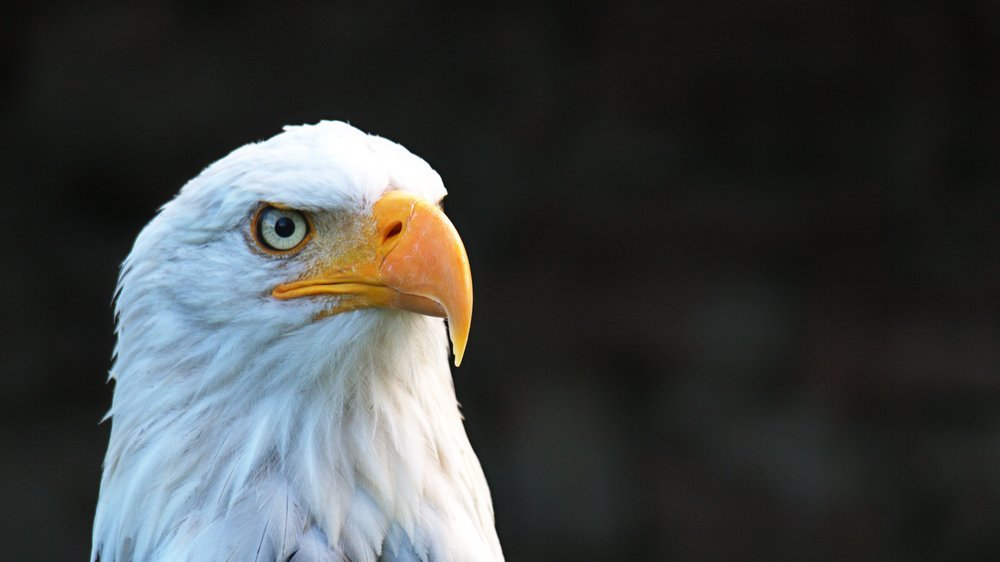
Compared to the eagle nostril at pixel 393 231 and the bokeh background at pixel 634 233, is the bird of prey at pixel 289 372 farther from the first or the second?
the bokeh background at pixel 634 233

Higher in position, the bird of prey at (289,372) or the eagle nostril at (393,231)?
the eagle nostril at (393,231)

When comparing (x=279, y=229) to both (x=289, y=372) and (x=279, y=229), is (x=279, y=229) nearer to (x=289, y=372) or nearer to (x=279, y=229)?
(x=279, y=229)

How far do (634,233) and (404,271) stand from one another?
9.68 ft

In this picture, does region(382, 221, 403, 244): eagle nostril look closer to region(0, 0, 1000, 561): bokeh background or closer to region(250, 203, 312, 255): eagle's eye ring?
region(250, 203, 312, 255): eagle's eye ring

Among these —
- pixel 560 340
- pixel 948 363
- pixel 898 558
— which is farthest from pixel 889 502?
pixel 560 340

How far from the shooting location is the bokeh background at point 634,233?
13.5ft

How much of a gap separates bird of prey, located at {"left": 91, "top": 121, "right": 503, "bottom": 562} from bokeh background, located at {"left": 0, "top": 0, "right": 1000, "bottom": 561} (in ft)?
8.42

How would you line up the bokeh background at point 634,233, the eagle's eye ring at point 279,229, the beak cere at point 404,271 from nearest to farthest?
1. the beak cere at point 404,271
2. the eagle's eye ring at point 279,229
3. the bokeh background at point 634,233

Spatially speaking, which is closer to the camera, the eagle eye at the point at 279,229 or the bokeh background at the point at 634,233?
the eagle eye at the point at 279,229

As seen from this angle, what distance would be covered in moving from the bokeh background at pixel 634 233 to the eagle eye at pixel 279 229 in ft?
8.57

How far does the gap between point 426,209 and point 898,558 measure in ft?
11.7

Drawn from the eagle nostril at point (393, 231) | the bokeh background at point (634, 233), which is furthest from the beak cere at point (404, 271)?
the bokeh background at point (634, 233)

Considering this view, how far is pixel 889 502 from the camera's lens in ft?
14.6

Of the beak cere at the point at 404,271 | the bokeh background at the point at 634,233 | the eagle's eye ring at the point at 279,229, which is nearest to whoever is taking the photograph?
the beak cere at the point at 404,271
